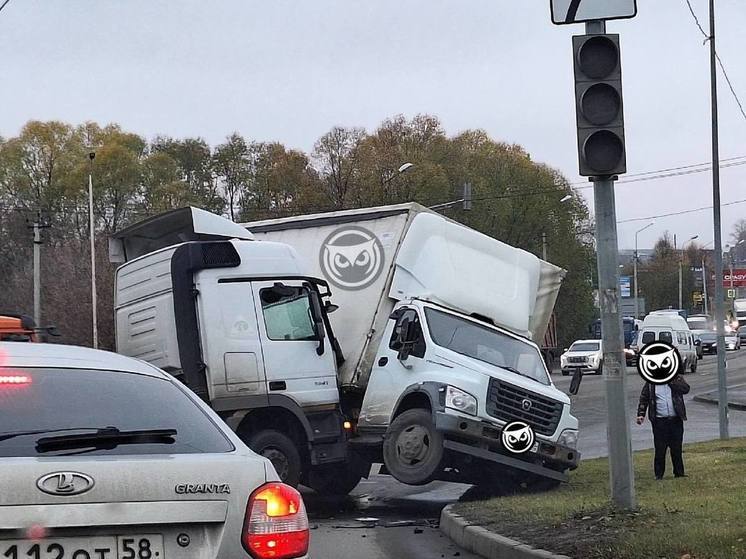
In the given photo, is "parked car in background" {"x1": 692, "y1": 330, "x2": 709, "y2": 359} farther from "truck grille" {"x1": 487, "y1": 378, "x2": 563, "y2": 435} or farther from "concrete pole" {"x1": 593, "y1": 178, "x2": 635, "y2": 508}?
"concrete pole" {"x1": 593, "y1": 178, "x2": 635, "y2": 508}

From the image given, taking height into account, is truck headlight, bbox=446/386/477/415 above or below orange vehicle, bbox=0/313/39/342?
below

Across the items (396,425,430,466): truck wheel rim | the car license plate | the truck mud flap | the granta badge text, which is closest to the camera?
the car license plate

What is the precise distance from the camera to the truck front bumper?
13039 mm

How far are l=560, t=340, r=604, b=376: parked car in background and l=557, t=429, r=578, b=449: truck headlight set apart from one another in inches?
1504

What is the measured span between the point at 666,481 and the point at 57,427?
10.7 meters

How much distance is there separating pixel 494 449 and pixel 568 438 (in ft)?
4.11

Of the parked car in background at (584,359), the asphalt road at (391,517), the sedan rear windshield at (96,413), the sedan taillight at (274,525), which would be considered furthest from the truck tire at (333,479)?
the parked car in background at (584,359)

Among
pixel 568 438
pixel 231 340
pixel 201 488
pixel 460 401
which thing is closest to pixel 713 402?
pixel 568 438

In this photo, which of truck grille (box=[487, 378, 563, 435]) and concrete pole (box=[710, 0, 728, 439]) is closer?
truck grille (box=[487, 378, 563, 435])

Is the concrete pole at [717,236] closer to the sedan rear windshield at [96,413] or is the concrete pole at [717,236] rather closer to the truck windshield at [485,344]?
the truck windshield at [485,344]

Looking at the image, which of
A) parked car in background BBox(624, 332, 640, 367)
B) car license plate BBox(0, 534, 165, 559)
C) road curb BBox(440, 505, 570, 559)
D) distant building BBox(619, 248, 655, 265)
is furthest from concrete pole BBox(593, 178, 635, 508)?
distant building BBox(619, 248, 655, 265)

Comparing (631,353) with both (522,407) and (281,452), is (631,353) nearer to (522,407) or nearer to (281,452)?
(522,407)

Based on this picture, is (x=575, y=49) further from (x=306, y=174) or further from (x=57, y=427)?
(x=306, y=174)

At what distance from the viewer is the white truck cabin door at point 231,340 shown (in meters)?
13.2
